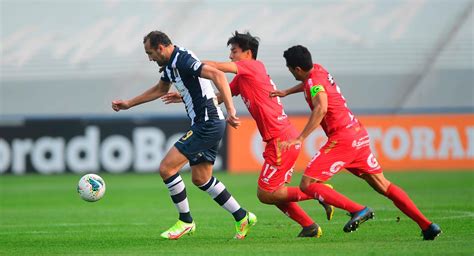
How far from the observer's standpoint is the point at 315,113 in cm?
955

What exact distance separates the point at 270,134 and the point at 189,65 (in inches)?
45.5

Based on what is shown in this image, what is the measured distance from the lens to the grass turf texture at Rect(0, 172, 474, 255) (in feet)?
31.0

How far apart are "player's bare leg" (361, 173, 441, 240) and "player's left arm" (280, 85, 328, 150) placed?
90cm

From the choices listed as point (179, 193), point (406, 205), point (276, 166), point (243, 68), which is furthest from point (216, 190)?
point (406, 205)

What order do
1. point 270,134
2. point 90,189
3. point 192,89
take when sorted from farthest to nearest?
point 90,189 → point 192,89 → point 270,134

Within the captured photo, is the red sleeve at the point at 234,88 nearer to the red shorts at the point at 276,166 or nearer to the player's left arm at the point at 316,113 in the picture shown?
the red shorts at the point at 276,166

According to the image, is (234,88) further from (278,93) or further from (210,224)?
(210,224)

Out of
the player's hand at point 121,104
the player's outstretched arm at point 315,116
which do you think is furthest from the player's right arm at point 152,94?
the player's outstretched arm at point 315,116

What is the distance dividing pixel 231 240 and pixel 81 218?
444 centimetres

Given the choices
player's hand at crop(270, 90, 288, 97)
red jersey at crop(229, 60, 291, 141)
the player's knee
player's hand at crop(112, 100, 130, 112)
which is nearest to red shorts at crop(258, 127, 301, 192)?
red jersey at crop(229, 60, 291, 141)

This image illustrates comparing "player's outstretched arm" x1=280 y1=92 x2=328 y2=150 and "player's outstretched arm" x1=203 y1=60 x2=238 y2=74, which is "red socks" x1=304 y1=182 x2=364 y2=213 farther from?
"player's outstretched arm" x1=203 y1=60 x2=238 y2=74

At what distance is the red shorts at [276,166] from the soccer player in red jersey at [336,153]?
496 millimetres

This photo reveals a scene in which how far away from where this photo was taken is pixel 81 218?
14.3 meters

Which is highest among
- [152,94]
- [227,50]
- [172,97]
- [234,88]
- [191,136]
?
[227,50]
